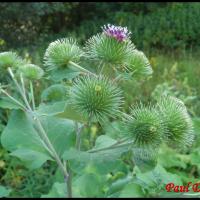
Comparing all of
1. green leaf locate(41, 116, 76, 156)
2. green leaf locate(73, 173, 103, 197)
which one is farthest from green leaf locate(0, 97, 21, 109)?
green leaf locate(73, 173, 103, 197)

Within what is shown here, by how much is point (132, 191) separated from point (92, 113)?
1.11ft

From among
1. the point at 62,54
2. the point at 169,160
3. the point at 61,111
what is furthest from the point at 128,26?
the point at 61,111

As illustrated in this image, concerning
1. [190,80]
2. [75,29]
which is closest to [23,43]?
[75,29]

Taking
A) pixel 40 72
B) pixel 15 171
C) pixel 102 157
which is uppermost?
pixel 40 72

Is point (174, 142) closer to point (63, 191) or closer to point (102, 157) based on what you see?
point (102, 157)

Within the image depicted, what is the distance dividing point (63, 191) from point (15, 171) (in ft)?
3.88

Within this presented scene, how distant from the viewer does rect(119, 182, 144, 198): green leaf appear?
133 centimetres

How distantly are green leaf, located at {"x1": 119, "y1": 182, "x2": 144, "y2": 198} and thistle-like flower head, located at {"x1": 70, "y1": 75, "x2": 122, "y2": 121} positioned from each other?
27cm

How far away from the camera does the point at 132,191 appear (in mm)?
1387

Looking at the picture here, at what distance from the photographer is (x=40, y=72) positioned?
1326mm

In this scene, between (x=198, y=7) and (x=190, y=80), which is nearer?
(x=190, y=80)

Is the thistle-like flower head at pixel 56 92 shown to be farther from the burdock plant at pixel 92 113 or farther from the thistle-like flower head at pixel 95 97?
the thistle-like flower head at pixel 95 97

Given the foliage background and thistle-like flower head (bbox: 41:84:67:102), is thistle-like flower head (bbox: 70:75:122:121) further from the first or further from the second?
the foliage background

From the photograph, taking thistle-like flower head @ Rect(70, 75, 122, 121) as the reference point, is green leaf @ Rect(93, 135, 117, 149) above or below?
below
